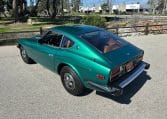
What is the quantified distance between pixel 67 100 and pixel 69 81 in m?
0.48

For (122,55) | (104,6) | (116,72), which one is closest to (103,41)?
(122,55)

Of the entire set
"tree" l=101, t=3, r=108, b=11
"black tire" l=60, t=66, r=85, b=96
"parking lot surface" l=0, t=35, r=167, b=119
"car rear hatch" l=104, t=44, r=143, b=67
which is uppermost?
"tree" l=101, t=3, r=108, b=11

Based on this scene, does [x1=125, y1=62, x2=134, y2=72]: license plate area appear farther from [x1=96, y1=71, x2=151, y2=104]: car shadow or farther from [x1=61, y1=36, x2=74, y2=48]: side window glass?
[x1=61, y1=36, x2=74, y2=48]: side window glass

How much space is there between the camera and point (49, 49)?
6.61m

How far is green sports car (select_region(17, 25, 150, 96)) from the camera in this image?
5355 mm

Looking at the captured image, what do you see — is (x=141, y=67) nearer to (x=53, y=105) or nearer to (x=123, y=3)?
(x=53, y=105)

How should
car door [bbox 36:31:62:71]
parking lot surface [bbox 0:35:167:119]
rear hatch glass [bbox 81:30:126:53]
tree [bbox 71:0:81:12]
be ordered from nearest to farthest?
parking lot surface [bbox 0:35:167:119]
rear hatch glass [bbox 81:30:126:53]
car door [bbox 36:31:62:71]
tree [bbox 71:0:81:12]

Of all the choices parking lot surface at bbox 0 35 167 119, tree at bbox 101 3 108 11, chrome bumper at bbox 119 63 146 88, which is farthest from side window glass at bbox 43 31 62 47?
tree at bbox 101 3 108 11

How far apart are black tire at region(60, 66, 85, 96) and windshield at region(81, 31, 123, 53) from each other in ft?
2.79

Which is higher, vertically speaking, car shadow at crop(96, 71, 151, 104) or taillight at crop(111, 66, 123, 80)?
taillight at crop(111, 66, 123, 80)

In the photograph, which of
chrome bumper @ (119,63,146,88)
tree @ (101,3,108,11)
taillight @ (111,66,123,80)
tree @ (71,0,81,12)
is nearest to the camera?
taillight @ (111,66,123,80)

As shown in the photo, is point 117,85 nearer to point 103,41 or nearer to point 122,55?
point 122,55

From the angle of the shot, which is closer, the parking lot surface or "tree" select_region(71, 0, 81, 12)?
the parking lot surface

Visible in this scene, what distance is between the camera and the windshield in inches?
235
